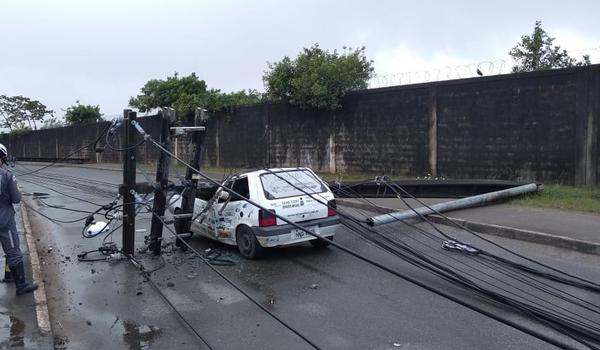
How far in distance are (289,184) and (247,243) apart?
1.17 meters

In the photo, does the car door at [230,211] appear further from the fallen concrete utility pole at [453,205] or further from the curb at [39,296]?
the curb at [39,296]

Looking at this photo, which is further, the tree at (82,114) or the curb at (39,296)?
the tree at (82,114)

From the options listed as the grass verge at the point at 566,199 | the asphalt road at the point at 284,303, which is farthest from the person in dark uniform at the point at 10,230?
the grass verge at the point at 566,199

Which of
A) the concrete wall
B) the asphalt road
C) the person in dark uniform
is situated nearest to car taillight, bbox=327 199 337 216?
the asphalt road

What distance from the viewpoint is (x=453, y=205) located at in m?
11.8

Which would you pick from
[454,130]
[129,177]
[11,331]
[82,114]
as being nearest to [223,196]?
[129,177]

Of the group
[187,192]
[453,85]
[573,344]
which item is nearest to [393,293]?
[573,344]

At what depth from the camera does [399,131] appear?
1983 cm

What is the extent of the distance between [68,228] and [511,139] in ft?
41.4

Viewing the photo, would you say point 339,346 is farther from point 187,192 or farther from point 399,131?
point 399,131

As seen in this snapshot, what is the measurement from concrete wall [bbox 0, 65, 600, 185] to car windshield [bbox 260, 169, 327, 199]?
29.8ft

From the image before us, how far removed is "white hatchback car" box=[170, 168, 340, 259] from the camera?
8352 millimetres

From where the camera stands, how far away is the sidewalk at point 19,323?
5211mm

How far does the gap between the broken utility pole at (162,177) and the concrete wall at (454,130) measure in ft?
36.9
